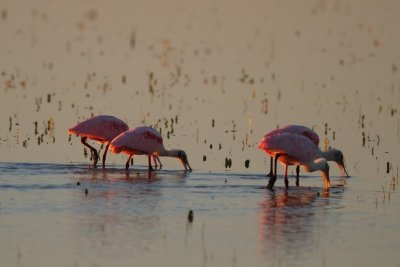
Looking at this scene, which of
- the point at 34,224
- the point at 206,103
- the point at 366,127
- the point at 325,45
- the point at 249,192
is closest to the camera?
the point at 34,224

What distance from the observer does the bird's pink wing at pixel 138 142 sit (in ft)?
72.2

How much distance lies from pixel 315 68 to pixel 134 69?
4784 mm

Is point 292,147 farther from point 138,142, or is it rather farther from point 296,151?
point 138,142

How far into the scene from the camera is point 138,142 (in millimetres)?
22109

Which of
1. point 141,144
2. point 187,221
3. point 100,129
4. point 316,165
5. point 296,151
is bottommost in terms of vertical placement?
point 187,221

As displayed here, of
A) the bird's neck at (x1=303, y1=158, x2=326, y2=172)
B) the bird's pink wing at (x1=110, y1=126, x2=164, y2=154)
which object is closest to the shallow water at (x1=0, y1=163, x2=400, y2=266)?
the bird's neck at (x1=303, y1=158, x2=326, y2=172)

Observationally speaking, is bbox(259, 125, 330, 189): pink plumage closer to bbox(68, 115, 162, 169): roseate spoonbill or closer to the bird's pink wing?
the bird's pink wing

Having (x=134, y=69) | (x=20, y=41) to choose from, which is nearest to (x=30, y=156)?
(x=134, y=69)

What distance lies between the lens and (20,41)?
42.6 metres

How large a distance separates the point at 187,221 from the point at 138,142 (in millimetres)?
6445

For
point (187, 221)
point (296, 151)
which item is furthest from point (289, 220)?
point (296, 151)

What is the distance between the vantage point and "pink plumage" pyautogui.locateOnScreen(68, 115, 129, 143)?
23234mm

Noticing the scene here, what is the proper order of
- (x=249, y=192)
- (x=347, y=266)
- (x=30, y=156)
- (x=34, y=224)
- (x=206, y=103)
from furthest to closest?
(x=206, y=103), (x=30, y=156), (x=249, y=192), (x=34, y=224), (x=347, y=266)

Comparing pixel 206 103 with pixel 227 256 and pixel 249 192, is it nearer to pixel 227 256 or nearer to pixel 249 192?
pixel 249 192
